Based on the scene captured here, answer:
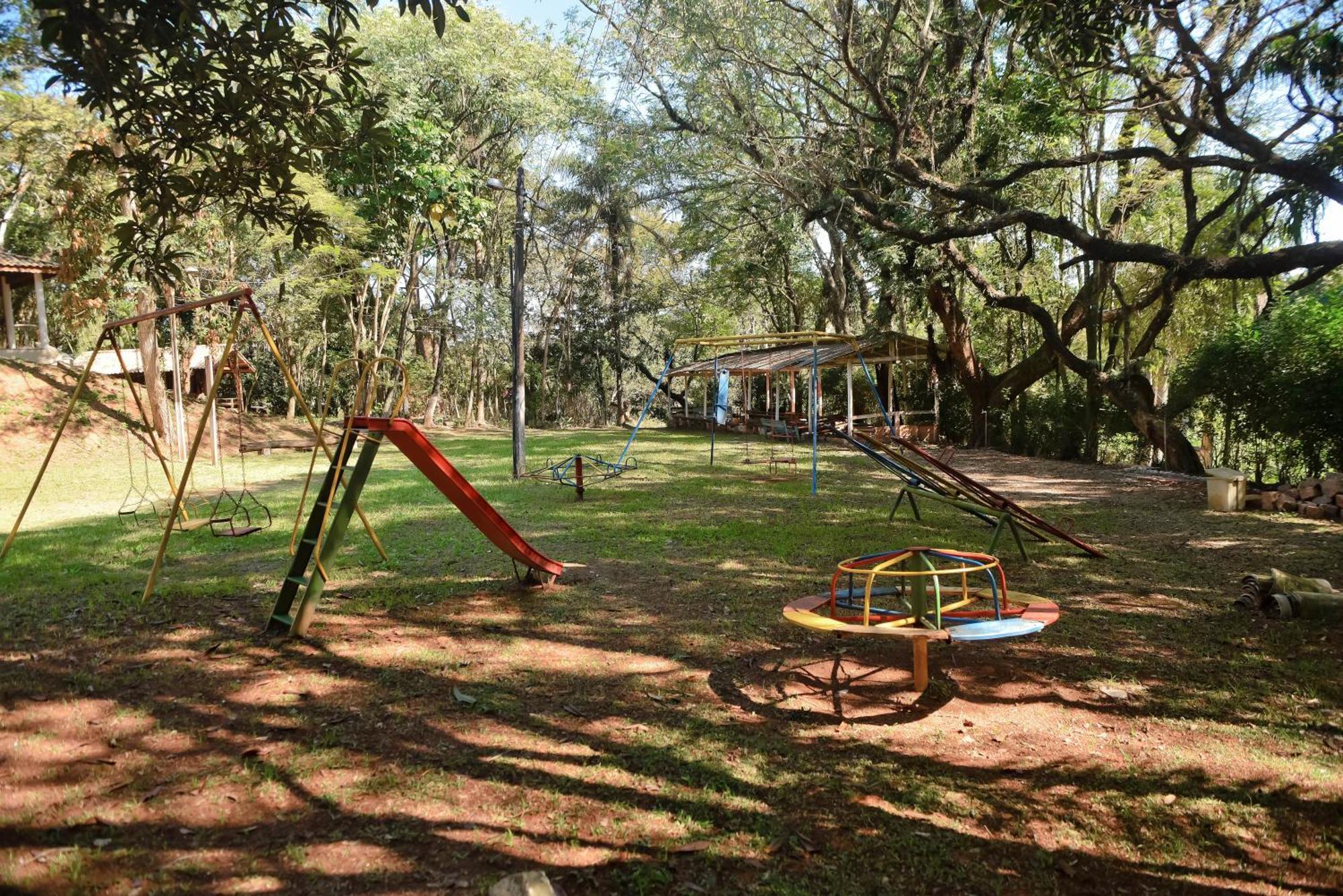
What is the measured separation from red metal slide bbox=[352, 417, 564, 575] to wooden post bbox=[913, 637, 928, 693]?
9.97ft

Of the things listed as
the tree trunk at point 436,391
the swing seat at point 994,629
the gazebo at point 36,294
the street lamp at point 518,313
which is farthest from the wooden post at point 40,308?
the swing seat at point 994,629

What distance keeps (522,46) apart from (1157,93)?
916 inches

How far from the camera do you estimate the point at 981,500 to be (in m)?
8.67

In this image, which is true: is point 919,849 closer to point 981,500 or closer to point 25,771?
point 25,771

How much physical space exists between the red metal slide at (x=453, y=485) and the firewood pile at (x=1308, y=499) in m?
9.17

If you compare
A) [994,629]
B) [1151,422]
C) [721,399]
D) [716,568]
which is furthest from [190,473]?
[1151,422]

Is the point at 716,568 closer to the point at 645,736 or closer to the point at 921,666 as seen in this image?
the point at 921,666

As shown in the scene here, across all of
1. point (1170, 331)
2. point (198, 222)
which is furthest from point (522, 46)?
point (1170, 331)

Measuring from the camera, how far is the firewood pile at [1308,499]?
9.65m

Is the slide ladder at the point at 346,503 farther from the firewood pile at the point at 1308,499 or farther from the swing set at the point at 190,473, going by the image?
the firewood pile at the point at 1308,499

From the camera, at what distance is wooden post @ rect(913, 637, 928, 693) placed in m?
4.60

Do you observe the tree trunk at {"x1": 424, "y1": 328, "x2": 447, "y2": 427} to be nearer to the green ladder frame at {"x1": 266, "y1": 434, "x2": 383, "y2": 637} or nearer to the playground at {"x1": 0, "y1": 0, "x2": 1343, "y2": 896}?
the playground at {"x1": 0, "y1": 0, "x2": 1343, "y2": 896}

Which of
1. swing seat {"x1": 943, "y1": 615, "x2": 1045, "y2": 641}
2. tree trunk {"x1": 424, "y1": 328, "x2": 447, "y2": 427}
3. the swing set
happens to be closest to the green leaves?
the swing set

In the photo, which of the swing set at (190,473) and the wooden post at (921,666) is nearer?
the wooden post at (921,666)
